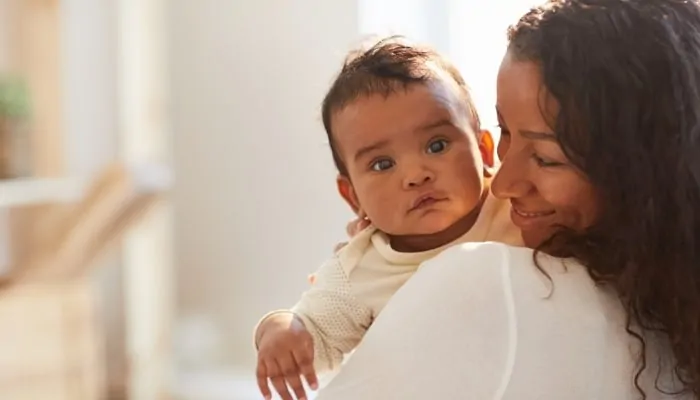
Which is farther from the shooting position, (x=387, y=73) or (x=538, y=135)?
(x=387, y=73)

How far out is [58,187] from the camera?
9.45ft

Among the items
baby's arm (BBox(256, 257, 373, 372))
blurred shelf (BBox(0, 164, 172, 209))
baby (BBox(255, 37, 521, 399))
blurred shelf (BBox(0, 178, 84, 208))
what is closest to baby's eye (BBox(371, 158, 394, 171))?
baby (BBox(255, 37, 521, 399))

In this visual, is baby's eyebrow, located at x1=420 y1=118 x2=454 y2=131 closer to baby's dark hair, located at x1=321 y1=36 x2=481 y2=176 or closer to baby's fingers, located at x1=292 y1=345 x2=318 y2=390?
baby's dark hair, located at x1=321 y1=36 x2=481 y2=176

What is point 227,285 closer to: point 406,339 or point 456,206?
point 456,206

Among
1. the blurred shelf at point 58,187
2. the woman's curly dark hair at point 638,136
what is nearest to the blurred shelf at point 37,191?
the blurred shelf at point 58,187

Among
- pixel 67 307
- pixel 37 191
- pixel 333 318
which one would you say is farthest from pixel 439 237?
pixel 37 191

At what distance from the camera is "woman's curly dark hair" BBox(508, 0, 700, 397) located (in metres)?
0.84

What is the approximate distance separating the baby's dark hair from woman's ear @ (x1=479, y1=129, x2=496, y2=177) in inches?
1.3

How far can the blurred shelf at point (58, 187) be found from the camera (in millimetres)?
2559

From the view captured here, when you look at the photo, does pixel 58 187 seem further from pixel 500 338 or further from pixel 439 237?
pixel 500 338

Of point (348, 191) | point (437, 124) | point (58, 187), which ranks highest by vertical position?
point (437, 124)

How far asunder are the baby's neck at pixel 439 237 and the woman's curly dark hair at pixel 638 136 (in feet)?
0.79

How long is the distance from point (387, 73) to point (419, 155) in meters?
0.09

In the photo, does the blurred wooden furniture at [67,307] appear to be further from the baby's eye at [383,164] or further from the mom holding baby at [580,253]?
the mom holding baby at [580,253]
